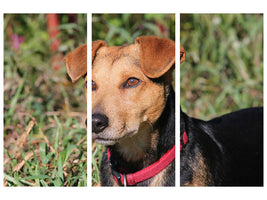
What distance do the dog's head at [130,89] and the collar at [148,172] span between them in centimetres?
28

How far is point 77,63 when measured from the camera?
340 cm

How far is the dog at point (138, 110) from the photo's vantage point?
9.81ft

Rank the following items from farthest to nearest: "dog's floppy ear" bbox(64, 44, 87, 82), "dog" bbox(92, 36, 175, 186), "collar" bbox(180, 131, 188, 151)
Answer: "dog's floppy ear" bbox(64, 44, 87, 82)
"collar" bbox(180, 131, 188, 151)
"dog" bbox(92, 36, 175, 186)

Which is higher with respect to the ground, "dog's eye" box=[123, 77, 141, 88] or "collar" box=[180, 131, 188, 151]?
"dog's eye" box=[123, 77, 141, 88]

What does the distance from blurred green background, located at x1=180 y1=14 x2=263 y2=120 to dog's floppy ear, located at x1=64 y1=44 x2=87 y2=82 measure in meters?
2.52

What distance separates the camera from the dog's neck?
3242 millimetres

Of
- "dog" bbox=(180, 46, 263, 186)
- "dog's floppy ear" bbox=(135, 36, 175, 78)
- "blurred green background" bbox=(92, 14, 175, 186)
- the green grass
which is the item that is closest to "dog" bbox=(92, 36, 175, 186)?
"dog's floppy ear" bbox=(135, 36, 175, 78)

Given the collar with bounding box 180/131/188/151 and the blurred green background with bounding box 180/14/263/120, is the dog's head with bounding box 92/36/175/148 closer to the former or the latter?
the collar with bounding box 180/131/188/151

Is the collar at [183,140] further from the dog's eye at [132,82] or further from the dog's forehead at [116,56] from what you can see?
the dog's forehead at [116,56]

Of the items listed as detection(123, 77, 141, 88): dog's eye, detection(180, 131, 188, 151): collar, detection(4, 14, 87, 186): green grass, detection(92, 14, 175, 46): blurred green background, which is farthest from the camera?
detection(92, 14, 175, 46): blurred green background

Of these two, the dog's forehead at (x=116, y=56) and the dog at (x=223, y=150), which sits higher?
the dog's forehead at (x=116, y=56)

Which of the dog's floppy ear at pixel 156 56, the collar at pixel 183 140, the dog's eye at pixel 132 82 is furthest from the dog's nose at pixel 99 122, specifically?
the collar at pixel 183 140
